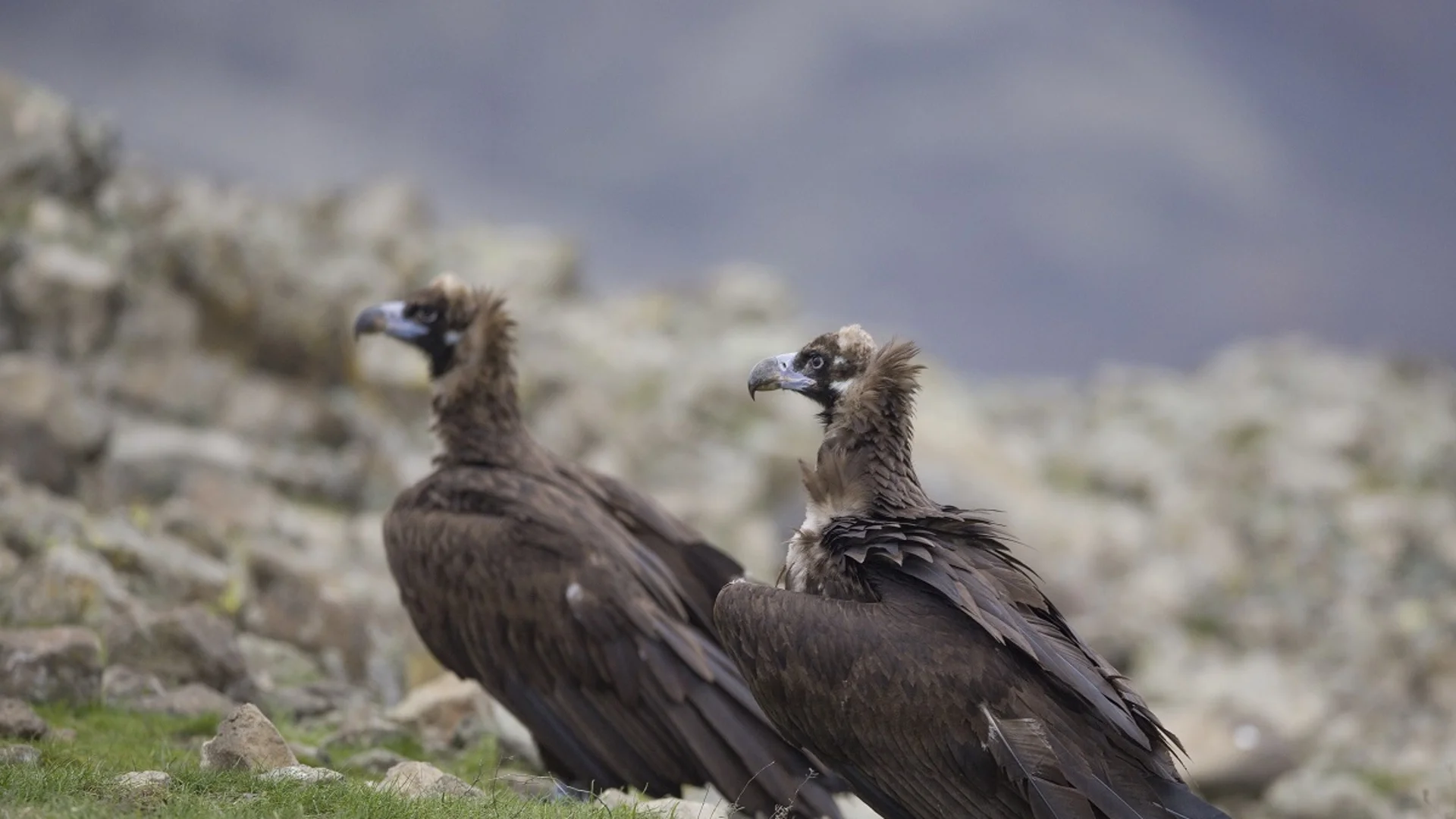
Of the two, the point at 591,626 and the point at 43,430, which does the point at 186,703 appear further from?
the point at 43,430

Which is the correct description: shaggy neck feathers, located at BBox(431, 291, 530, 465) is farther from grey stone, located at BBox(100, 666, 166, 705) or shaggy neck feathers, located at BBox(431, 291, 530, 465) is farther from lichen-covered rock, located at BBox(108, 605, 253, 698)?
grey stone, located at BBox(100, 666, 166, 705)

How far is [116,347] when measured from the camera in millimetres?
27562

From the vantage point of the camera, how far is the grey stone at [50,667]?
35.5 feet

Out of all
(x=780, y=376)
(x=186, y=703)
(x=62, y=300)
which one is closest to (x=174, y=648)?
(x=186, y=703)

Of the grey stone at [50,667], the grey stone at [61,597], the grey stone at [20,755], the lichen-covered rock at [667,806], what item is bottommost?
the grey stone at [20,755]

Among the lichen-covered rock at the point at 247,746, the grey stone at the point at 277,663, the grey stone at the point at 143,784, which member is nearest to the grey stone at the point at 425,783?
the lichen-covered rock at the point at 247,746

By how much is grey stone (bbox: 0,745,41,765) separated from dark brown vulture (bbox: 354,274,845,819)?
2.80 m

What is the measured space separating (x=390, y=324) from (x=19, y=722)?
15.1 feet

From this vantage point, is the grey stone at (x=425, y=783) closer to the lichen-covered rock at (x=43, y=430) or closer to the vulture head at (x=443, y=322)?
the vulture head at (x=443, y=322)

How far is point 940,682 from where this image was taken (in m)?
7.60

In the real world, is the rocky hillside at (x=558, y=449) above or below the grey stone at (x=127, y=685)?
above

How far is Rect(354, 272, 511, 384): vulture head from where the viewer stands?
12484 millimetres

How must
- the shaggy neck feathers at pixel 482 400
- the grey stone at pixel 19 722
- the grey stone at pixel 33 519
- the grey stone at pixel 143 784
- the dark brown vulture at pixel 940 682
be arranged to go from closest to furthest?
the grey stone at pixel 143 784 < the dark brown vulture at pixel 940 682 < the grey stone at pixel 19 722 < the shaggy neck feathers at pixel 482 400 < the grey stone at pixel 33 519

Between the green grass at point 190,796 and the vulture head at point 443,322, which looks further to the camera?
the vulture head at point 443,322
